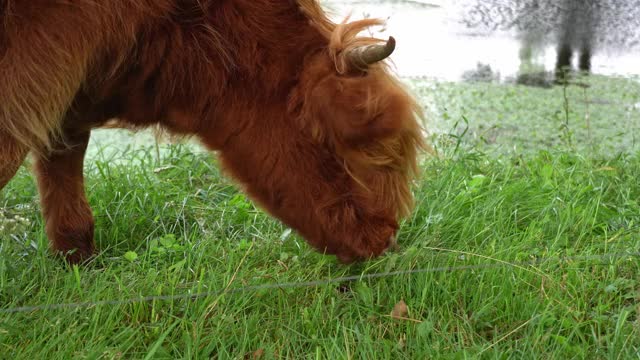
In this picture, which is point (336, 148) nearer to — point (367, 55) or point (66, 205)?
point (367, 55)

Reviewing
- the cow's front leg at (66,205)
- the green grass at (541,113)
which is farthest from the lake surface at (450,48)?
the cow's front leg at (66,205)

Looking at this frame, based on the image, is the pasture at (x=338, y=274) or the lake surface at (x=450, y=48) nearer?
the pasture at (x=338, y=274)

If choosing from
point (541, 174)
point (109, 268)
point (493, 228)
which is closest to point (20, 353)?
point (109, 268)

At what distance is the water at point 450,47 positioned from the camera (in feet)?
22.7

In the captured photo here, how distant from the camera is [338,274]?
3207 millimetres

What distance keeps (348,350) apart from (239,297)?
50 cm

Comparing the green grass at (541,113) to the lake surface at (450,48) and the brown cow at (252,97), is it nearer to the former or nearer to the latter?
the lake surface at (450,48)

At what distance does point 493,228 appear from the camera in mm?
3643

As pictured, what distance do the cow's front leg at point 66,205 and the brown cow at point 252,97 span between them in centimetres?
38

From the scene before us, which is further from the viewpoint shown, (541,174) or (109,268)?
(541,174)

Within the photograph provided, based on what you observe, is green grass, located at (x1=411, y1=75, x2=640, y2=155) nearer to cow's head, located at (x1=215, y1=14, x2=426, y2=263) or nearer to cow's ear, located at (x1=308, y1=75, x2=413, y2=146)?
cow's head, located at (x1=215, y1=14, x2=426, y2=263)

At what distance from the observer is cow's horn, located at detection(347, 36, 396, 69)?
252 cm

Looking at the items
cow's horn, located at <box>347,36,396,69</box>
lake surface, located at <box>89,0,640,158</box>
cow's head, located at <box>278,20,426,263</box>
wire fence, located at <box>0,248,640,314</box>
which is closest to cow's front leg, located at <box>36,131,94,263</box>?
wire fence, located at <box>0,248,640,314</box>

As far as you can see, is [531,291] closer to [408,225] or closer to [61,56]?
[408,225]
